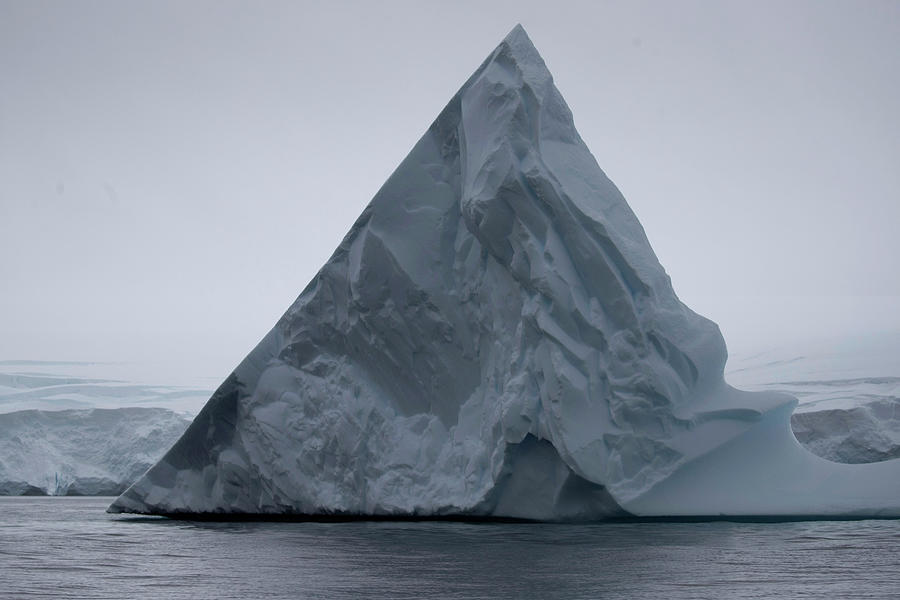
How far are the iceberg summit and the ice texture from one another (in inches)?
858

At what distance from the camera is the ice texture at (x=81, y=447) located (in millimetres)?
34688

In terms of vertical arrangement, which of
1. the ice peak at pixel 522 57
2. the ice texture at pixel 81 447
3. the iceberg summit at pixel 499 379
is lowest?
the ice texture at pixel 81 447

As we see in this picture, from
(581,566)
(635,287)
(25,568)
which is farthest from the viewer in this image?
(635,287)

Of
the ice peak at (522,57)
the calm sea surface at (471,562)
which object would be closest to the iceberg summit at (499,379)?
the ice peak at (522,57)

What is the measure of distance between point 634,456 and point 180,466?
22.1 feet

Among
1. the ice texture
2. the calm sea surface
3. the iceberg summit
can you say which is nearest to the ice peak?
the iceberg summit

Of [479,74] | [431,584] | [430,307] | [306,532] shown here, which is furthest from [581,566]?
[479,74]

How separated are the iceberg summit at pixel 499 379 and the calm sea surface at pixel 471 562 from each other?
0.55 meters

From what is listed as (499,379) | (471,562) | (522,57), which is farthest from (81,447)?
(471,562)

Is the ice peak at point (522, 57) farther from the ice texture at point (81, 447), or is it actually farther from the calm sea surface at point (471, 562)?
the ice texture at point (81, 447)

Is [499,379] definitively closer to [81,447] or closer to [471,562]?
[471,562]

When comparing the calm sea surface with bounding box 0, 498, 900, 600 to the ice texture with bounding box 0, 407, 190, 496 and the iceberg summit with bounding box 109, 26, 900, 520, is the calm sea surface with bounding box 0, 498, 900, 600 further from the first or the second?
the ice texture with bounding box 0, 407, 190, 496

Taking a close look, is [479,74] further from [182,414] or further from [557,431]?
[182,414]

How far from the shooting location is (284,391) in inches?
519
